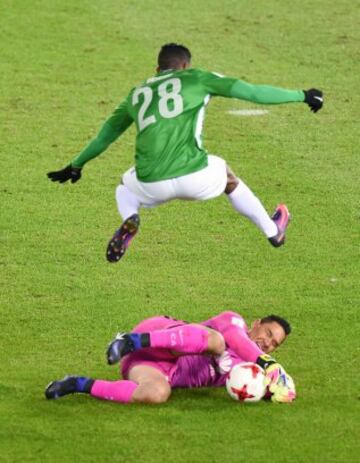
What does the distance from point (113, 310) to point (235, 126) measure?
591 centimetres

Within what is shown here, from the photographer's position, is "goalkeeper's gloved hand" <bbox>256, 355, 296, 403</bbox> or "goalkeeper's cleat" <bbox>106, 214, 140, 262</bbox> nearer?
"goalkeeper's gloved hand" <bbox>256, 355, 296, 403</bbox>

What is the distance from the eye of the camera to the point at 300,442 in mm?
10883

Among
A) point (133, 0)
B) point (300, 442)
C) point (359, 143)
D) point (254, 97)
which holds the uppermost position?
point (254, 97)

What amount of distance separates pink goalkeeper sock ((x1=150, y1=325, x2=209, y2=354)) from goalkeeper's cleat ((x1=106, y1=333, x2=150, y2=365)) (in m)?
0.07

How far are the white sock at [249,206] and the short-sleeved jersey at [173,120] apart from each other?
29.7 inches

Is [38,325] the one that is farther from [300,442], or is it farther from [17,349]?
[300,442]

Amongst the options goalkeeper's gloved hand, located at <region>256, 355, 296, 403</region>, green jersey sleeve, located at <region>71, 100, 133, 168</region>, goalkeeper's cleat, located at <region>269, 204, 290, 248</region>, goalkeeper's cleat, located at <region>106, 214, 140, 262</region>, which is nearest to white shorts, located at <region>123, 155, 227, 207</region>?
goalkeeper's cleat, located at <region>106, 214, 140, 262</region>

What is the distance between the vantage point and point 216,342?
11.6 m

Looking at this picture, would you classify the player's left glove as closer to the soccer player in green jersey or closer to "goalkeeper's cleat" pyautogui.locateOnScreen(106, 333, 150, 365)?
"goalkeeper's cleat" pyautogui.locateOnScreen(106, 333, 150, 365)

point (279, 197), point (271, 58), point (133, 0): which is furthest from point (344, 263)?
point (133, 0)

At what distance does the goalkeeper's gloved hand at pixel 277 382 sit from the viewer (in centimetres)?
1157

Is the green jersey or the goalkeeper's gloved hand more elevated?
the green jersey

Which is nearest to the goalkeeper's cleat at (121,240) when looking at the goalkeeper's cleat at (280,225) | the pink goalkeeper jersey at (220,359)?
the pink goalkeeper jersey at (220,359)

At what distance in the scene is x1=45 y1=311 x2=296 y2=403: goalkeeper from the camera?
38.0 feet
